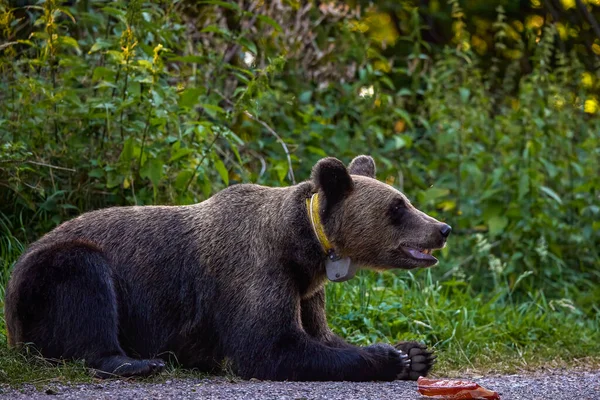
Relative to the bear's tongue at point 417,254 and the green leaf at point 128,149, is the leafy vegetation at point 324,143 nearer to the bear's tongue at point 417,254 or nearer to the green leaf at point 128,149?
the green leaf at point 128,149

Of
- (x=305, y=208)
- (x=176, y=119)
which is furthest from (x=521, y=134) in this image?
(x=305, y=208)

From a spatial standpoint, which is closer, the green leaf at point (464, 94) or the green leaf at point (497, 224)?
the green leaf at point (497, 224)

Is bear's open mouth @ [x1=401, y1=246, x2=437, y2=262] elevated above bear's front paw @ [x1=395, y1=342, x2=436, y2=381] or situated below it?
above

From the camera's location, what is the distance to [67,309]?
5285mm

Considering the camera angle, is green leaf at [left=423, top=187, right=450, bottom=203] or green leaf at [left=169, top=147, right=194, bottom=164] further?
green leaf at [left=423, top=187, right=450, bottom=203]

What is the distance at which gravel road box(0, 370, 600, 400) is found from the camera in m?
4.53

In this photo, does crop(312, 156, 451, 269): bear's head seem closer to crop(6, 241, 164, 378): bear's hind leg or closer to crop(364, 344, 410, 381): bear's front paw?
crop(364, 344, 410, 381): bear's front paw

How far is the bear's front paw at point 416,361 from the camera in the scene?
5.59 m

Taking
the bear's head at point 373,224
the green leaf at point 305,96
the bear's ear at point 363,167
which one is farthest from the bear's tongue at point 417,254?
the green leaf at point 305,96

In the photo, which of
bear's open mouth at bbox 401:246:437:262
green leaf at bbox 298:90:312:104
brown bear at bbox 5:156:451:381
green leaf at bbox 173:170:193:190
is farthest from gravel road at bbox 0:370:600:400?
Result: green leaf at bbox 298:90:312:104

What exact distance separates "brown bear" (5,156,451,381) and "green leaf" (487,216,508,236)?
3.35 metres

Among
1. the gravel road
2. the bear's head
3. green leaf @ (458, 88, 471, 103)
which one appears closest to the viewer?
the gravel road

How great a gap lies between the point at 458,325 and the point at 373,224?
1.93 meters

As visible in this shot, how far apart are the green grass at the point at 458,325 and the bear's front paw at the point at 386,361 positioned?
869mm
